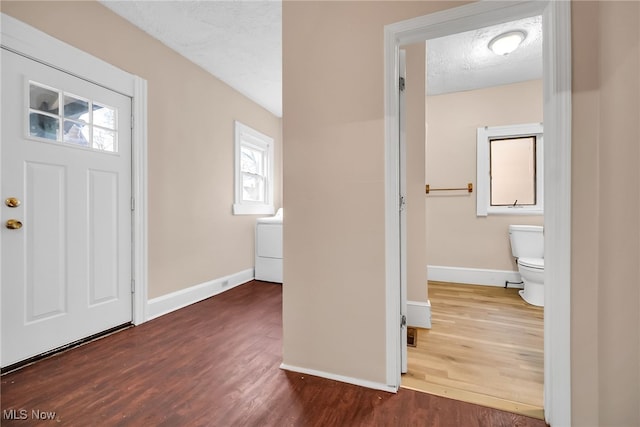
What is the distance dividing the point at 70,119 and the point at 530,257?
426 cm

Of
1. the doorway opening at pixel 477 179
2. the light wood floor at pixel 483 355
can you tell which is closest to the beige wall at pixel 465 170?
the doorway opening at pixel 477 179

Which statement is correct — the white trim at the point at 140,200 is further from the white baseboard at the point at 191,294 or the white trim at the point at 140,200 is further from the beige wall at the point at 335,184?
the beige wall at the point at 335,184

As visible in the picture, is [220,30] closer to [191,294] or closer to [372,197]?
[372,197]

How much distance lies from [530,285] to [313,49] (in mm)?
2918

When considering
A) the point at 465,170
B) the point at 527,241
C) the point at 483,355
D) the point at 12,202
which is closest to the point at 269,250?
the point at 12,202

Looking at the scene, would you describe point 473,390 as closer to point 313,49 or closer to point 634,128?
point 634,128

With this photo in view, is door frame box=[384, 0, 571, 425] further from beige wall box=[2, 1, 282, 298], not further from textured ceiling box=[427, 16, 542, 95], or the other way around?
beige wall box=[2, 1, 282, 298]

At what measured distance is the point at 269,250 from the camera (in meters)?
3.62

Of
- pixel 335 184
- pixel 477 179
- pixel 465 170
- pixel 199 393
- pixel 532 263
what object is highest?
pixel 465 170

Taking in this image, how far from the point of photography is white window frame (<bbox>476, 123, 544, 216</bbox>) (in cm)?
328

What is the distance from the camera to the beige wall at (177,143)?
1970mm

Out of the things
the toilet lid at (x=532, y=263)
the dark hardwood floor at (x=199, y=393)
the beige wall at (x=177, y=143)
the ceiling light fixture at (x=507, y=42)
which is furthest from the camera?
the toilet lid at (x=532, y=263)

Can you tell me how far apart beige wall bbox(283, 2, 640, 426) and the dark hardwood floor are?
0.18 meters

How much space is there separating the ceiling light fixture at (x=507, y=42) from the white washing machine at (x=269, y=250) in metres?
2.81
